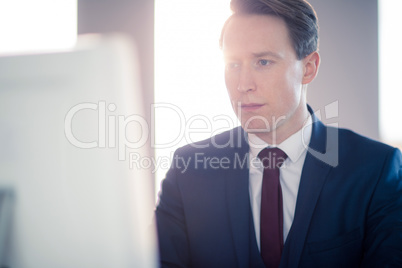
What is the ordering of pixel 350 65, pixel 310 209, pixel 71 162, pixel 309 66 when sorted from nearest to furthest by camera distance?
pixel 71 162 < pixel 310 209 < pixel 309 66 < pixel 350 65

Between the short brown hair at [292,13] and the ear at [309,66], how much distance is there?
0.11ft

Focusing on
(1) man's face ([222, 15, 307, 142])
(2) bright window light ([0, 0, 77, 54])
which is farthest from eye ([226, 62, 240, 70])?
(2) bright window light ([0, 0, 77, 54])

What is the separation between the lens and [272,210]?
50.9 inches

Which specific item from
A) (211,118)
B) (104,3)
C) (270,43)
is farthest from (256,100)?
(104,3)

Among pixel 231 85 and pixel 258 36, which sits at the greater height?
pixel 258 36

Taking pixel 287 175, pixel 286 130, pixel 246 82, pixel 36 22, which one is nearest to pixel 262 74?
pixel 246 82

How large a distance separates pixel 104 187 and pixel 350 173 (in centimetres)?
118

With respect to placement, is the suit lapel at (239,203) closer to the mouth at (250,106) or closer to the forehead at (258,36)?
the mouth at (250,106)

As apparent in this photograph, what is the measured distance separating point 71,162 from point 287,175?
1.14 metres

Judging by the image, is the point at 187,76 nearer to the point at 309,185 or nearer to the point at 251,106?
the point at 251,106

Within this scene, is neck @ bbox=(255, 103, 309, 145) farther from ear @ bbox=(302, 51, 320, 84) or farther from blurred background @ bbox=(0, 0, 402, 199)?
blurred background @ bbox=(0, 0, 402, 199)

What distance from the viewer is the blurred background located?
236cm

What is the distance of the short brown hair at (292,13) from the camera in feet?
4.61

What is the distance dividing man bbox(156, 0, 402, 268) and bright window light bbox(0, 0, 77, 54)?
0.78 meters
